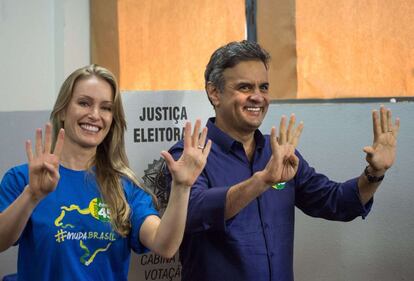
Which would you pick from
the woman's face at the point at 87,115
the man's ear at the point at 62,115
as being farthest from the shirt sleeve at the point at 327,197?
the man's ear at the point at 62,115

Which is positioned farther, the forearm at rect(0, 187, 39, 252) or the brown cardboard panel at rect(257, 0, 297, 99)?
the brown cardboard panel at rect(257, 0, 297, 99)

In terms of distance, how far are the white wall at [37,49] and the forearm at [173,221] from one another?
1271 millimetres

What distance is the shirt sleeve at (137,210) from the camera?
62.9 inches

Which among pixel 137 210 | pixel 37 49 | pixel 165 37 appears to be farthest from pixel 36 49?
pixel 137 210

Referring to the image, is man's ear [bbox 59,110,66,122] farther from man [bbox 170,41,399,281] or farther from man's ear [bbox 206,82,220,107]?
man's ear [bbox 206,82,220,107]

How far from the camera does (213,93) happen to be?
198 centimetres

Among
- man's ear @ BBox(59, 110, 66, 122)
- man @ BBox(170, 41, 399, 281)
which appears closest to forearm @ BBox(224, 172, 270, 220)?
man @ BBox(170, 41, 399, 281)

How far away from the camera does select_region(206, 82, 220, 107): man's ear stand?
1.96 meters

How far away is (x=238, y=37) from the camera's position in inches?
110

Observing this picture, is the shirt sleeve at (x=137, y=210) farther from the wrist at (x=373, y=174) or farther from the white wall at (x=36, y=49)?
the white wall at (x=36, y=49)

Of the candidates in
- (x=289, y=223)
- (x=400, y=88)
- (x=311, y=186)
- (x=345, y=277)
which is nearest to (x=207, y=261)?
(x=289, y=223)

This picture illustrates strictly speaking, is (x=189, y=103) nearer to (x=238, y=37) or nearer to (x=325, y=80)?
(x=238, y=37)

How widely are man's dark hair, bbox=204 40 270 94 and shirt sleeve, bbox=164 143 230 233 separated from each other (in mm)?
451

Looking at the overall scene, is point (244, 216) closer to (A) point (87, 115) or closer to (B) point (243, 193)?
(B) point (243, 193)
